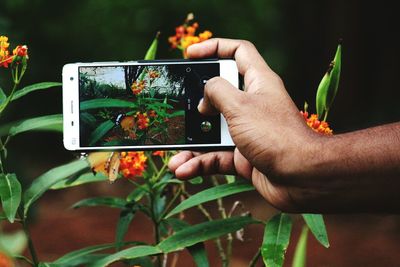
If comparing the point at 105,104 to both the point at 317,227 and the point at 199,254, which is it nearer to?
the point at 199,254

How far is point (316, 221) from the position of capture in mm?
1923

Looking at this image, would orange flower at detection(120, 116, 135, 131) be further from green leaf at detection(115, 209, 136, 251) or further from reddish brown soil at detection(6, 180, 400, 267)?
reddish brown soil at detection(6, 180, 400, 267)

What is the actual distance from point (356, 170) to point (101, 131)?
686 millimetres

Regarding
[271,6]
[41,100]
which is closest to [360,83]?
[271,6]

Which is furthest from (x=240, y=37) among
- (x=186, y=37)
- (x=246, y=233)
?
(x=186, y=37)

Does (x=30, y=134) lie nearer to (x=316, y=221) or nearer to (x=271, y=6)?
(x=271, y=6)

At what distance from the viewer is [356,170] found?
1494 mm

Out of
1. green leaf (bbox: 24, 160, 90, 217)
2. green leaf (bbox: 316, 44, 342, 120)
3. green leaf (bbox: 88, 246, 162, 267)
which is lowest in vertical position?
green leaf (bbox: 88, 246, 162, 267)

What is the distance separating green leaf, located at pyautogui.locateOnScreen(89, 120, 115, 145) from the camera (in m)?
1.89

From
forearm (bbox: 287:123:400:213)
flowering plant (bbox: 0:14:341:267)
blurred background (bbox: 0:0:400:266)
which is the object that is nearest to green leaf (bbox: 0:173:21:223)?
flowering plant (bbox: 0:14:341:267)

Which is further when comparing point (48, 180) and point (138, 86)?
point (48, 180)

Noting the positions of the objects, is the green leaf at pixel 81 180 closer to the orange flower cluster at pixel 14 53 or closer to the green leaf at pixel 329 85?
the orange flower cluster at pixel 14 53

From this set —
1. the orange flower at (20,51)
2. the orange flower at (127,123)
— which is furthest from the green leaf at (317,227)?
the orange flower at (20,51)

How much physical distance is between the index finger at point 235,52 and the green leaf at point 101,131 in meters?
0.27
